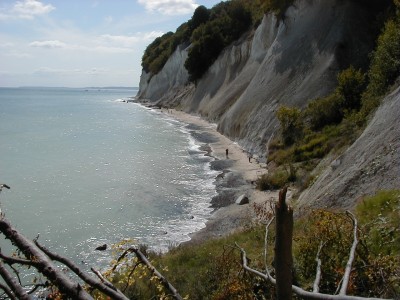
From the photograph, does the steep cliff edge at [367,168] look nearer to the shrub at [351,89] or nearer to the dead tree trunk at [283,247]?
the shrub at [351,89]

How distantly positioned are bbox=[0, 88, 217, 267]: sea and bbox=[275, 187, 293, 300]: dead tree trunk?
5.31 meters

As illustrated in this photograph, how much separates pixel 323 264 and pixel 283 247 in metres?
5.47

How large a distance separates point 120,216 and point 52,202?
16.8 feet

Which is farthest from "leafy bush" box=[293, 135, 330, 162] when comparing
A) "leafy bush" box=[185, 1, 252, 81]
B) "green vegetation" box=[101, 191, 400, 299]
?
"leafy bush" box=[185, 1, 252, 81]

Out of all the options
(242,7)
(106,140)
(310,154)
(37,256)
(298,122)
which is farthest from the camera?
(242,7)

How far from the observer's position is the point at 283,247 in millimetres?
2043

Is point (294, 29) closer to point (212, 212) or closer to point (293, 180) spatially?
point (293, 180)

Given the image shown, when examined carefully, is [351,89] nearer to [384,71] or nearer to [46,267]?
[384,71]

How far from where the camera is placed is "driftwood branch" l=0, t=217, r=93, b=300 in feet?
8.22

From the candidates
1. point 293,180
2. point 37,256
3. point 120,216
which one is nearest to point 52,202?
point 120,216

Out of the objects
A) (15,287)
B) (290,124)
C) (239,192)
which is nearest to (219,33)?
(290,124)

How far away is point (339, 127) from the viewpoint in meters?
24.0

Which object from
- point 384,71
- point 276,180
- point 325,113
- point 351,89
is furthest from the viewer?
point 325,113

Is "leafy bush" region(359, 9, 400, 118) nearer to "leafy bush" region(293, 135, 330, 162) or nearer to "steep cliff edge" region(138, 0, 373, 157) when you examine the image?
"leafy bush" region(293, 135, 330, 162)
